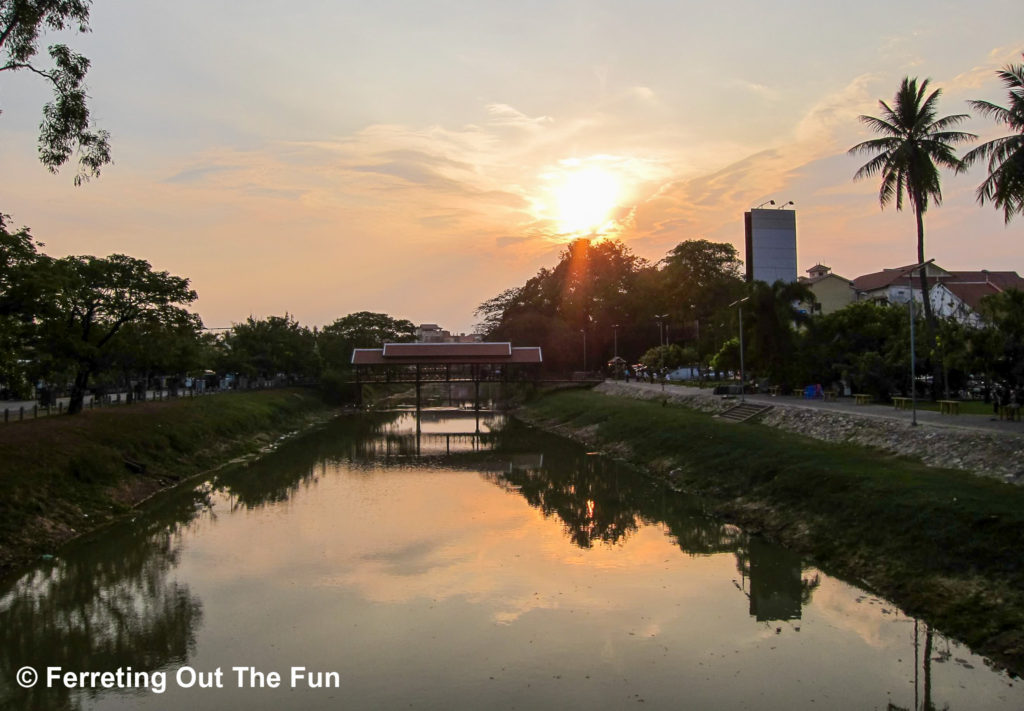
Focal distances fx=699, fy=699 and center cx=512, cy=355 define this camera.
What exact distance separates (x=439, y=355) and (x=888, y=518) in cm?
4507

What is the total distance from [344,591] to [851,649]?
877cm

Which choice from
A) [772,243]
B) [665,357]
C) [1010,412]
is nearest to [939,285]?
[772,243]

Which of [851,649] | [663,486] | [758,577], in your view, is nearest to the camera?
[851,649]

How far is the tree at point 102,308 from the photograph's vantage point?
2583 cm

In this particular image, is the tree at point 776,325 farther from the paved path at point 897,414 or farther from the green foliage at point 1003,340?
the green foliage at point 1003,340

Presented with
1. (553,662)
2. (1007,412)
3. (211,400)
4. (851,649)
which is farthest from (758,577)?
(211,400)

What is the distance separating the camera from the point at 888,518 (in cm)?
1429

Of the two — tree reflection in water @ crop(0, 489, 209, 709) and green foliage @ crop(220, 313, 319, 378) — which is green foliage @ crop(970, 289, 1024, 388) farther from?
green foliage @ crop(220, 313, 319, 378)

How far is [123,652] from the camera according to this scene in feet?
35.0

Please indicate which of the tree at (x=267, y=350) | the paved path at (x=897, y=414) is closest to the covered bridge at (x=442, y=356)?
the tree at (x=267, y=350)

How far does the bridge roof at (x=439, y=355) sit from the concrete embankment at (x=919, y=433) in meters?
27.8

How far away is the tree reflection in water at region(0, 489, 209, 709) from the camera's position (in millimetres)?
10281

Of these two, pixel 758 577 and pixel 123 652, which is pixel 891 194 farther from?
pixel 123 652

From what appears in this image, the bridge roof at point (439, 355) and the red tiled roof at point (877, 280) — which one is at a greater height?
the red tiled roof at point (877, 280)
